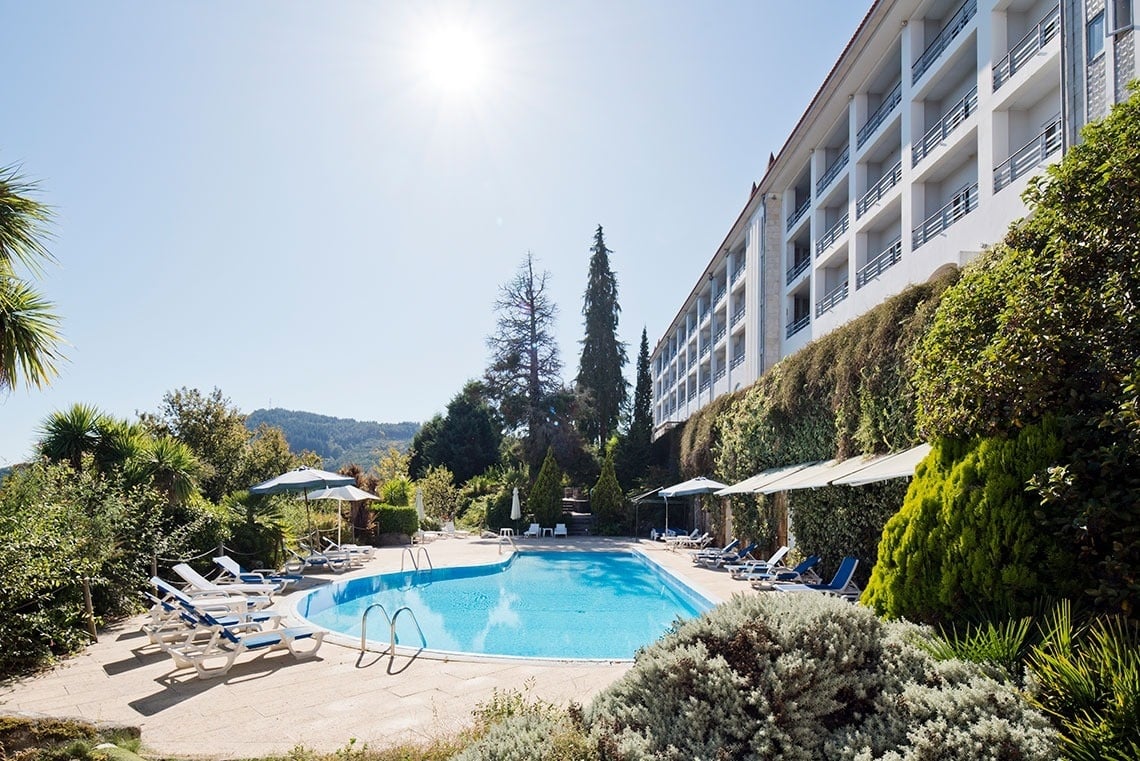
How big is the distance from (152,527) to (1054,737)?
1188 cm

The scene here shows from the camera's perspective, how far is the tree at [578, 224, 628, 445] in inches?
1512

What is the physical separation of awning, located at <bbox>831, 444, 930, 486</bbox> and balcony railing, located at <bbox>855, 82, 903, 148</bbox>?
1010 centimetres

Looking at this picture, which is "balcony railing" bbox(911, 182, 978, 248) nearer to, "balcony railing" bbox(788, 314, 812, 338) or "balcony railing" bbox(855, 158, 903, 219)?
"balcony railing" bbox(855, 158, 903, 219)

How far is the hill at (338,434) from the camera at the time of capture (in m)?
90.7

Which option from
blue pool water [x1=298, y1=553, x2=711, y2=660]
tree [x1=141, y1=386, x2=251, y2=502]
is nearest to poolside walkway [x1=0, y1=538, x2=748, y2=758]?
blue pool water [x1=298, y1=553, x2=711, y2=660]

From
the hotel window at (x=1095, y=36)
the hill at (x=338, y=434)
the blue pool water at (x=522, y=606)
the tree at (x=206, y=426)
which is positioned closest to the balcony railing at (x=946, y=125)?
the hotel window at (x=1095, y=36)

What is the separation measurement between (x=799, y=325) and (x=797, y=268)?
228 centimetres

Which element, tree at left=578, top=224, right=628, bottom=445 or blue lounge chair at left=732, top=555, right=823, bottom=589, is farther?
tree at left=578, top=224, right=628, bottom=445

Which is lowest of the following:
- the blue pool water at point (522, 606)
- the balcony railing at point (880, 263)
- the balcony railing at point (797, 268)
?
the blue pool water at point (522, 606)

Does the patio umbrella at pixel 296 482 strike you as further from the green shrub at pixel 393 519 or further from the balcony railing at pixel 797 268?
the balcony railing at pixel 797 268

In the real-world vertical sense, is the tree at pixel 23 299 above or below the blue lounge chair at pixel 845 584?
above

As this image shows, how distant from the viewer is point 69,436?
1125cm

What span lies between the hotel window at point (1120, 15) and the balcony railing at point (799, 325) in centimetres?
1193

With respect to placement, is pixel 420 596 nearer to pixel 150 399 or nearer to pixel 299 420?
pixel 150 399
